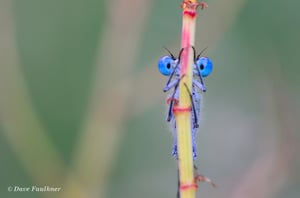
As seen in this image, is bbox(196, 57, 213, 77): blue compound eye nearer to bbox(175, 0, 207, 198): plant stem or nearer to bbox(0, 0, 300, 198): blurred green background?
bbox(175, 0, 207, 198): plant stem

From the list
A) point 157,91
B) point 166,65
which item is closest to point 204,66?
point 166,65

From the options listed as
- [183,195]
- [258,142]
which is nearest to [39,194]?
[258,142]

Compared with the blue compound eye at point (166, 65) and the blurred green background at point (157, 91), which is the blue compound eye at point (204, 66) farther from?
the blurred green background at point (157, 91)

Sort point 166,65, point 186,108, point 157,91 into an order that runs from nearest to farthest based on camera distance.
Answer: point 186,108, point 166,65, point 157,91

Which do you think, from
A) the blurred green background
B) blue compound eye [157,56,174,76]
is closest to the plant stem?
blue compound eye [157,56,174,76]

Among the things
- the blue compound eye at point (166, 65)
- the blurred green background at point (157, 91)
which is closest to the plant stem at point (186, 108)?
the blue compound eye at point (166, 65)

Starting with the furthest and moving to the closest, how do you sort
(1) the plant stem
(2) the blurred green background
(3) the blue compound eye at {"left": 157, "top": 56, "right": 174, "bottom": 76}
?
(2) the blurred green background < (3) the blue compound eye at {"left": 157, "top": 56, "right": 174, "bottom": 76} < (1) the plant stem

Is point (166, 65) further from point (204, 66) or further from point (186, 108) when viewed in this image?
point (186, 108)

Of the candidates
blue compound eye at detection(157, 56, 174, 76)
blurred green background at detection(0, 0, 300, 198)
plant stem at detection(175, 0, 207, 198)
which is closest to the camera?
plant stem at detection(175, 0, 207, 198)
